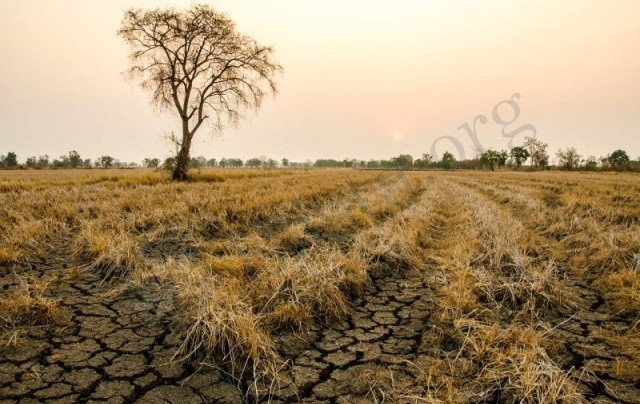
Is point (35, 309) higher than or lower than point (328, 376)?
higher

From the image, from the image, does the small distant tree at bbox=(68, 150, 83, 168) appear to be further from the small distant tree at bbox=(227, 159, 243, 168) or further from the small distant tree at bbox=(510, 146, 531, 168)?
the small distant tree at bbox=(510, 146, 531, 168)

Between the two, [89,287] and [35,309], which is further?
[89,287]

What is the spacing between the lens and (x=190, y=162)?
70.7 feet

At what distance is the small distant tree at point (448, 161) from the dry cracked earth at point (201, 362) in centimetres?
10812

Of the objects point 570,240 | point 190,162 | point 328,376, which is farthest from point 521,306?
point 190,162

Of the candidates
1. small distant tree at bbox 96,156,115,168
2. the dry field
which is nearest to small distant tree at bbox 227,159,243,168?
small distant tree at bbox 96,156,115,168

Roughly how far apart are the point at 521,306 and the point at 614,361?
985 mm

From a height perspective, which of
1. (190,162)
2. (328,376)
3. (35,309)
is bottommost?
(328,376)

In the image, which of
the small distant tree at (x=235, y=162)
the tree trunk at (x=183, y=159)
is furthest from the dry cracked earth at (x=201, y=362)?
the small distant tree at (x=235, y=162)

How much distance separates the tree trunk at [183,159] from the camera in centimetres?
2092

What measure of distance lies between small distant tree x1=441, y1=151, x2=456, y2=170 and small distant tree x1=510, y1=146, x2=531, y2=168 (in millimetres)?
16439

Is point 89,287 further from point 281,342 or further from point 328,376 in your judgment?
point 328,376

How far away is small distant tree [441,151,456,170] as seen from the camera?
107319 mm

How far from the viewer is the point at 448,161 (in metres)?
113
